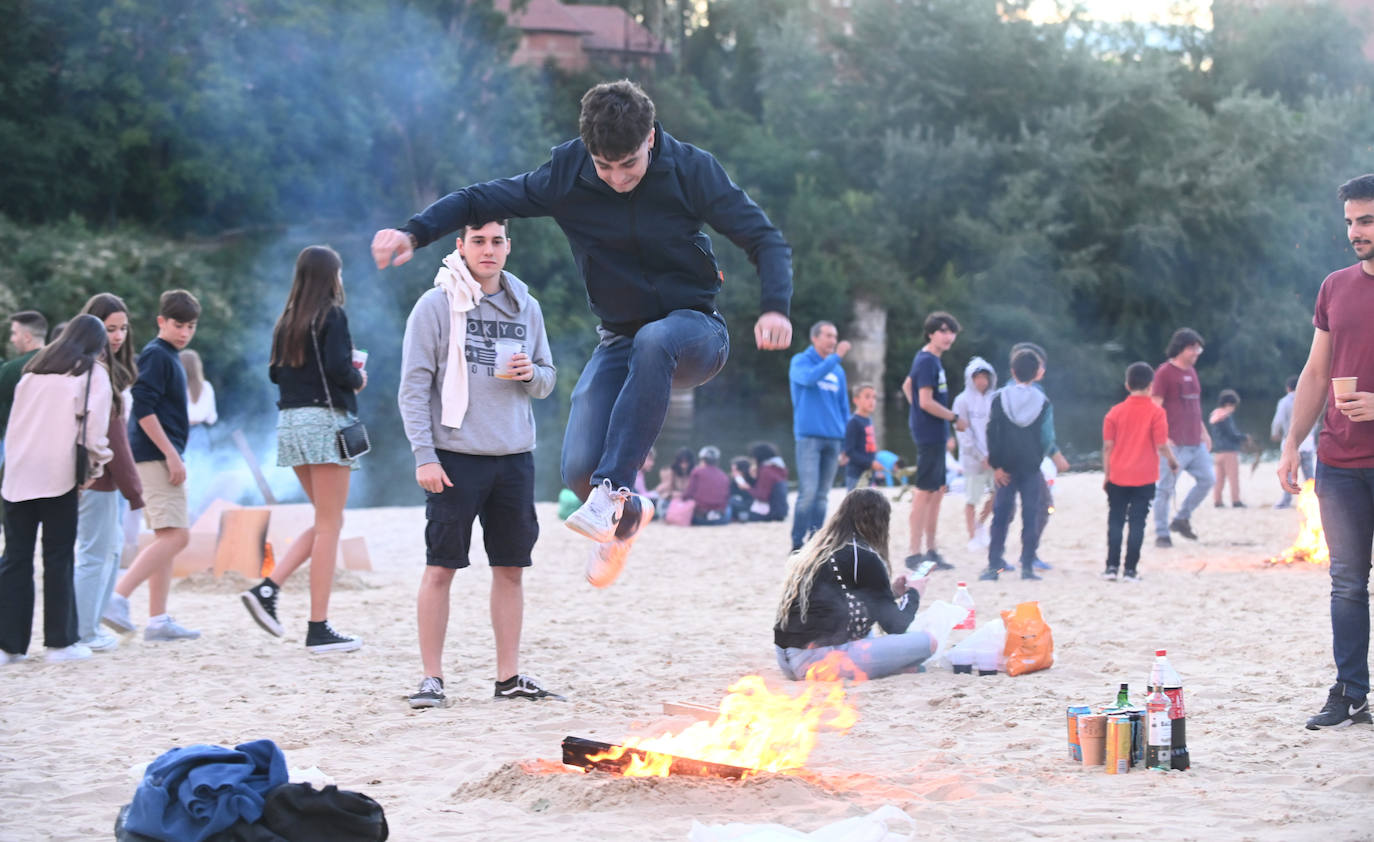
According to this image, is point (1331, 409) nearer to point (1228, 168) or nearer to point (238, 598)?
point (238, 598)

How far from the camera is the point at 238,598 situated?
999cm

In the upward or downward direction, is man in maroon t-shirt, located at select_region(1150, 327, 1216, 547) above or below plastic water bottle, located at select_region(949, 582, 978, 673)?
above

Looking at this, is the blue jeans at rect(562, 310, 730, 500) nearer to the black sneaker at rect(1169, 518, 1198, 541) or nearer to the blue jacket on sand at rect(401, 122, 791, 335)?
the blue jacket on sand at rect(401, 122, 791, 335)

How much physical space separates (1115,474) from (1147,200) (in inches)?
1627

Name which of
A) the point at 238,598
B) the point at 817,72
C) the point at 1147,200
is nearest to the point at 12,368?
the point at 238,598

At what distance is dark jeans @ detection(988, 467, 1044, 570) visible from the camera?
33.4 ft

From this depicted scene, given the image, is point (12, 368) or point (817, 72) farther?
point (817, 72)

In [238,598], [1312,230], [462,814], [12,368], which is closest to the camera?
[462,814]

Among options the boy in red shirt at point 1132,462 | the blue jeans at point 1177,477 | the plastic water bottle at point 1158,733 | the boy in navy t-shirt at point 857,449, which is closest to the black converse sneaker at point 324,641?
the plastic water bottle at point 1158,733

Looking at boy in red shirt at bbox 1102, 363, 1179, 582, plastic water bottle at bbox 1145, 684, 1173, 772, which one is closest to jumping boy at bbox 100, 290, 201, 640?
plastic water bottle at bbox 1145, 684, 1173, 772

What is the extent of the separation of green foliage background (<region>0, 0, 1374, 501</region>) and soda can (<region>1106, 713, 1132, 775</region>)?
1119 inches

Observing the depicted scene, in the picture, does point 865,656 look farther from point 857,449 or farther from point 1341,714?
point 857,449

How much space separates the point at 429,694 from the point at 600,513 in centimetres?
198

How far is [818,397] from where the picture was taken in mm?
10281
